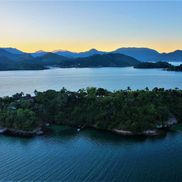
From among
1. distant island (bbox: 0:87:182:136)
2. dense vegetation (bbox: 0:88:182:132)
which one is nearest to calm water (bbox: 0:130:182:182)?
distant island (bbox: 0:87:182:136)

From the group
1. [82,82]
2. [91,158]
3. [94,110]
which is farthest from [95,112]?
[82,82]

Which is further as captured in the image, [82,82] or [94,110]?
[82,82]

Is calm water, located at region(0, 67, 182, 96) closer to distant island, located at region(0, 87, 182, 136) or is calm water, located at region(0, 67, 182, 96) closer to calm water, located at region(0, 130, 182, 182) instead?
distant island, located at region(0, 87, 182, 136)

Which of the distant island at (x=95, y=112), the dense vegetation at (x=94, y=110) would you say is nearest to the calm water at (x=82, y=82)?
the dense vegetation at (x=94, y=110)

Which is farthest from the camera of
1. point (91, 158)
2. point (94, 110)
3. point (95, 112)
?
point (94, 110)

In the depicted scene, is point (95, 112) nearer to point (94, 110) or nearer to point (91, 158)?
point (94, 110)

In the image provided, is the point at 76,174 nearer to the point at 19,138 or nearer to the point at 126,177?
the point at 126,177

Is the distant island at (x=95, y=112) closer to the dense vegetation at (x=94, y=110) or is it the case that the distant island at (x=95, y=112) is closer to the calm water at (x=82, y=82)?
the dense vegetation at (x=94, y=110)
